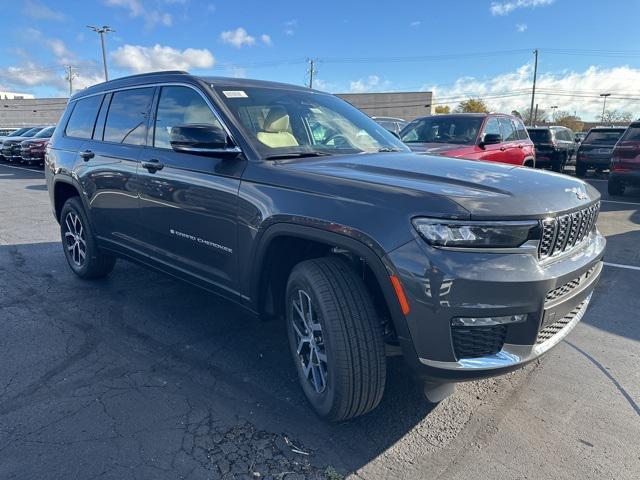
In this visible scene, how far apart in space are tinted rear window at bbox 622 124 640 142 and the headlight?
10.1m

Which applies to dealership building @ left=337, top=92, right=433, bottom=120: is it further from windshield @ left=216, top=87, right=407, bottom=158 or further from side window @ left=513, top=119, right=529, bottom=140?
windshield @ left=216, top=87, right=407, bottom=158

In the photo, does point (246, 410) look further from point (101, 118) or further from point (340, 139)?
point (101, 118)

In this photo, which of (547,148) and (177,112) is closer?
(177,112)

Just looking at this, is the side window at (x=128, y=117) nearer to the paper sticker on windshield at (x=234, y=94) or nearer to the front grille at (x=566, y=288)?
the paper sticker on windshield at (x=234, y=94)

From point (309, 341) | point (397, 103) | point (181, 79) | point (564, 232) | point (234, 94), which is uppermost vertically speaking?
point (397, 103)

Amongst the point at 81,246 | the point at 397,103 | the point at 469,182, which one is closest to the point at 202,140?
the point at 469,182

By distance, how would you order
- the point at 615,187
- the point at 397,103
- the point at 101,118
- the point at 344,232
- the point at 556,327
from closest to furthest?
the point at 344,232, the point at 556,327, the point at 101,118, the point at 615,187, the point at 397,103

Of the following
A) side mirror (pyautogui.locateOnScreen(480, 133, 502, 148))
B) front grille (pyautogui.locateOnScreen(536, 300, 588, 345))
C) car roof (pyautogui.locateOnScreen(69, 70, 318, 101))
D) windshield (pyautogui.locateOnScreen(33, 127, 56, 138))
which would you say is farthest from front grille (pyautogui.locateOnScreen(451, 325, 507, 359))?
windshield (pyautogui.locateOnScreen(33, 127, 56, 138))

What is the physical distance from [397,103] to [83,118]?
60.4 metres

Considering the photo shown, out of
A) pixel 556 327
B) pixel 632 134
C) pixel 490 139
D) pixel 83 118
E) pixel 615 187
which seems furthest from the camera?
pixel 615 187

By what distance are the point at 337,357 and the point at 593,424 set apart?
60.9 inches

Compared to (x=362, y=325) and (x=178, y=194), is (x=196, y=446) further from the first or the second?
(x=178, y=194)

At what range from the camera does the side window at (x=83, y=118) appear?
465 cm

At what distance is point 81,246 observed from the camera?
500 centimetres
